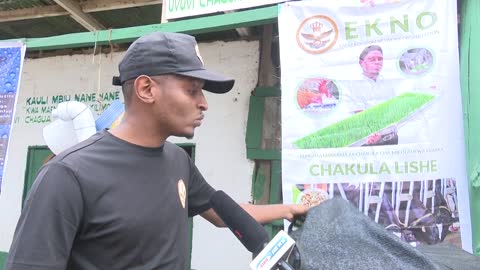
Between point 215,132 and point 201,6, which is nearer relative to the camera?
point 201,6

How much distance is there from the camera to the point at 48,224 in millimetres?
1158

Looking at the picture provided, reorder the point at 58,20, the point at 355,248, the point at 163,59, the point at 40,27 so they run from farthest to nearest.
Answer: the point at 40,27 → the point at 58,20 → the point at 163,59 → the point at 355,248

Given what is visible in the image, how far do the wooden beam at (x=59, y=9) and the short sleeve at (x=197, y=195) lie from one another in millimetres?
3132

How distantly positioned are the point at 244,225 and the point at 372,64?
4.81 feet

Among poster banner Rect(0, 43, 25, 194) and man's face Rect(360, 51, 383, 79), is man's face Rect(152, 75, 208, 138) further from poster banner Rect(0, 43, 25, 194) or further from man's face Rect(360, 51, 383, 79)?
poster banner Rect(0, 43, 25, 194)

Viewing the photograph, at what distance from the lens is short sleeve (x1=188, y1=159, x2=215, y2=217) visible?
5.73 feet

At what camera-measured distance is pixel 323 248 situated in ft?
3.54

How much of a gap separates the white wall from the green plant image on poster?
5.59 feet

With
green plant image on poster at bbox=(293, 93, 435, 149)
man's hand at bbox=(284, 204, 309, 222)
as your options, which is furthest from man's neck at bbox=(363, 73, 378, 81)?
man's hand at bbox=(284, 204, 309, 222)

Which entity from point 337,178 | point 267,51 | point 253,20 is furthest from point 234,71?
point 337,178

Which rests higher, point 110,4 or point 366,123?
point 110,4

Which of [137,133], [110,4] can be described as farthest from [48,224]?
[110,4]

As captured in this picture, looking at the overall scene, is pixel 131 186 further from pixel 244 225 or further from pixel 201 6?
pixel 201 6

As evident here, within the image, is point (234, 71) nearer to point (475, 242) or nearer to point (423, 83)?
point (423, 83)
